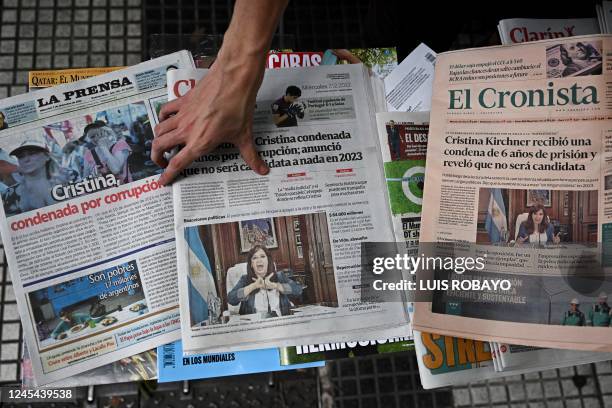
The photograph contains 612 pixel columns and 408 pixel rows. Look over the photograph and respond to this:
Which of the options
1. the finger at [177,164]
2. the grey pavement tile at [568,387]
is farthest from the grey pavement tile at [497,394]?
the finger at [177,164]

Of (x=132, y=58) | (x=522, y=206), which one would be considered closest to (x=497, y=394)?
(x=522, y=206)

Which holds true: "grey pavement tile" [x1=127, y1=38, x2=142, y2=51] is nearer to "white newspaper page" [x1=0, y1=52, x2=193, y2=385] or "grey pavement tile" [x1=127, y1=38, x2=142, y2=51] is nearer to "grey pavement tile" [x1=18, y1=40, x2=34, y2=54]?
"grey pavement tile" [x1=18, y1=40, x2=34, y2=54]

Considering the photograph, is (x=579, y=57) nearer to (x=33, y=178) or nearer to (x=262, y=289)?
(x=262, y=289)

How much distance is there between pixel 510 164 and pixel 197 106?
36cm

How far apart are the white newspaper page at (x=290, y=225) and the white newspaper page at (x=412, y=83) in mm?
43

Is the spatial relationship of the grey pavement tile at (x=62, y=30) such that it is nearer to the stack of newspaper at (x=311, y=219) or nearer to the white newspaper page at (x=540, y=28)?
the stack of newspaper at (x=311, y=219)

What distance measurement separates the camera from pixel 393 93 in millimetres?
625

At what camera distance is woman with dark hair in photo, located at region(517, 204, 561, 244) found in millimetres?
550

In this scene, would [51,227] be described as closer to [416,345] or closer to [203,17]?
[416,345]

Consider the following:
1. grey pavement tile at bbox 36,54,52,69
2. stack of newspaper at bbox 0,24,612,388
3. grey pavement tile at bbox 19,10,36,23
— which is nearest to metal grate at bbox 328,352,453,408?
stack of newspaper at bbox 0,24,612,388

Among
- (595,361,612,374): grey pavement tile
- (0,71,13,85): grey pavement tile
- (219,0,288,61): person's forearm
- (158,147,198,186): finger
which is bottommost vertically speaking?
(595,361,612,374): grey pavement tile

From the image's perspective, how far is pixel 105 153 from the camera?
595mm

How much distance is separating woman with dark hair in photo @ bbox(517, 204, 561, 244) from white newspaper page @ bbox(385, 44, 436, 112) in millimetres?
180

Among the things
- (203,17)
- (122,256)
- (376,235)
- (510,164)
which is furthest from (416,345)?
(203,17)
